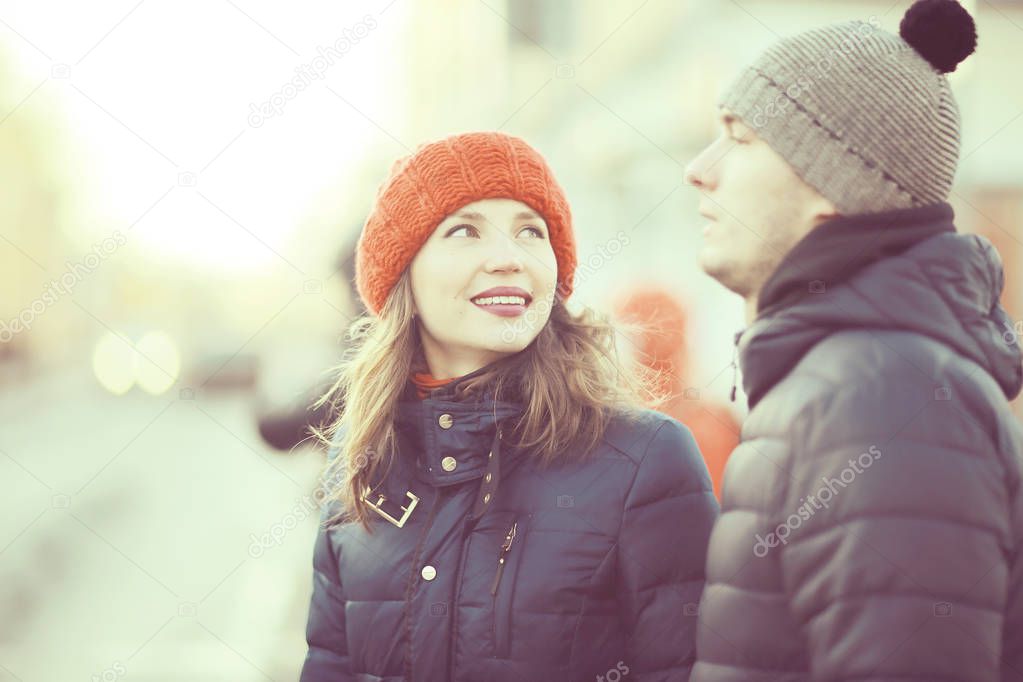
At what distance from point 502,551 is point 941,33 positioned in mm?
1480

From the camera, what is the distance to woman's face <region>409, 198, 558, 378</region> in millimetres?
2816

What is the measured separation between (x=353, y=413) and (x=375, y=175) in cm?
234

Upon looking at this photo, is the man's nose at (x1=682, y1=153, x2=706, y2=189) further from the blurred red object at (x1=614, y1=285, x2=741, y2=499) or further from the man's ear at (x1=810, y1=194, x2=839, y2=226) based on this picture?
the blurred red object at (x1=614, y1=285, x2=741, y2=499)

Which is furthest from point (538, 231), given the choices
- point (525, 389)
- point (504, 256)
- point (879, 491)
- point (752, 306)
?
point (879, 491)

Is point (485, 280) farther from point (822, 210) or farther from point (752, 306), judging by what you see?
point (822, 210)

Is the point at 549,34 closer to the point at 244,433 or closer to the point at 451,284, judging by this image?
the point at 244,433

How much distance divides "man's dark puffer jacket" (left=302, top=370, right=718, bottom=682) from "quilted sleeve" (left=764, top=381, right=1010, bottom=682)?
746mm

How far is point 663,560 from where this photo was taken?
2.59m

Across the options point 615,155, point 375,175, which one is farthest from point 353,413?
point 615,155

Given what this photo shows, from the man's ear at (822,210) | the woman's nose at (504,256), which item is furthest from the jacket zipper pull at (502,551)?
the man's ear at (822,210)

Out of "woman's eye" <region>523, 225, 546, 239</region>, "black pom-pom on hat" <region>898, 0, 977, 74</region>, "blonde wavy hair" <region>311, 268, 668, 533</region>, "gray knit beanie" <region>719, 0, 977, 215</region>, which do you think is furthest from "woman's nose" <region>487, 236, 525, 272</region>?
"black pom-pom on hat" <region>898, 0, 977, 74</region>

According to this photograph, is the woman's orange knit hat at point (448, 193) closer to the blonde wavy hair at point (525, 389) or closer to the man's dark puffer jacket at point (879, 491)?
the blonde wavy hair at point (525, 389)

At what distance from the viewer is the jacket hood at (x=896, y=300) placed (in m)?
1.92

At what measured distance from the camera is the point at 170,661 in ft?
21.8
